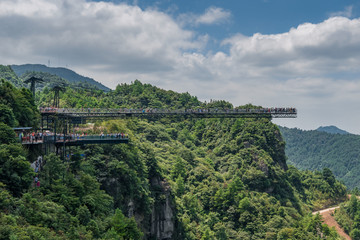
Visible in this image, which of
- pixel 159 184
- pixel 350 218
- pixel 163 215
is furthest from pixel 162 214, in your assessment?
pixel 350 218

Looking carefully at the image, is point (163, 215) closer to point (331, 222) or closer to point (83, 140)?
point (83, 140)

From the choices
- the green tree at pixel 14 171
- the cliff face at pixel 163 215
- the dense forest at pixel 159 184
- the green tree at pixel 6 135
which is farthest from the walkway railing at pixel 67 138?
the cliff face at pixel 163 215

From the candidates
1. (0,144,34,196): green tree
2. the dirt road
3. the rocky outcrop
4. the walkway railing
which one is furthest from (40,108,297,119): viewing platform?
the dirt road

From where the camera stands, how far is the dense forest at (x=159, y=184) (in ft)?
99.1

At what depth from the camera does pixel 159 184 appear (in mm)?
60469

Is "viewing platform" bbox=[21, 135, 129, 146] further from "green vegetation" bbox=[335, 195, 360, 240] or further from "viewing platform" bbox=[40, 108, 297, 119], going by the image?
"green vegetation" bbox=[335, 195, 360, 240]

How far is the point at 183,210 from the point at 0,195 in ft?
156

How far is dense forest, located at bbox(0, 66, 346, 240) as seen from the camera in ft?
99.1

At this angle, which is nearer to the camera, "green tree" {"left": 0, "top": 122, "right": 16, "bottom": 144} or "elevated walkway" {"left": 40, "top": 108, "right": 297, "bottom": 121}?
"green tree" {"left": 0, "top": 122, "right": 16, "bottom": 144}

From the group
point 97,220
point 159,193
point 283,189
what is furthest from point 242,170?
point 97,220

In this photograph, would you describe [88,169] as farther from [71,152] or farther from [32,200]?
[32,200]

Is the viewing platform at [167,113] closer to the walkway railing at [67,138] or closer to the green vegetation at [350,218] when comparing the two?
the walkway railing at [67,138]

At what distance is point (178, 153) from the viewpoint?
94.8 m

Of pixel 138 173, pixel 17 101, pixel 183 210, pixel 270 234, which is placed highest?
pixel 17 101
